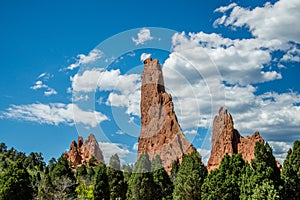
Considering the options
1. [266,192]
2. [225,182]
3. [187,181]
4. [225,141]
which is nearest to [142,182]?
[187,181]

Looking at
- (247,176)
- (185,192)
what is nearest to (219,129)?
(185,192)

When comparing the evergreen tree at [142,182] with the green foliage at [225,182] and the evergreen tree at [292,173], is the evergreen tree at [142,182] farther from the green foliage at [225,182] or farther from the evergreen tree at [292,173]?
the evergreen tree at [292,173]

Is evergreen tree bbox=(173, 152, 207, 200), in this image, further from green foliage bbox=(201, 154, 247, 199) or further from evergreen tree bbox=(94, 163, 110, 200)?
evergreen tree bbox=(94, 163, 110, 200)

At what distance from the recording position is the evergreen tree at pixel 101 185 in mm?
53809

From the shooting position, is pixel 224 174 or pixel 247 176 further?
pixel 224 174

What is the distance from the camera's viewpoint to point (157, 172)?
4956 centimetres

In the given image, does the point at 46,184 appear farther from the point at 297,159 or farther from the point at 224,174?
the point at 297,159

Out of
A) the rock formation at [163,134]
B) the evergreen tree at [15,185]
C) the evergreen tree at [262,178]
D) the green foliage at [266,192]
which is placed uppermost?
the rock formation at [163,134]

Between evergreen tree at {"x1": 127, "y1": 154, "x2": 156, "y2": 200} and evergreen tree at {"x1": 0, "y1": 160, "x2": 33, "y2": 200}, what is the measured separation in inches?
470

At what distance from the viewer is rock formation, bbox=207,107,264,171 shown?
358 feet

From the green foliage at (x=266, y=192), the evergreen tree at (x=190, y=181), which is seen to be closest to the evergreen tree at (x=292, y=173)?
the green foliage at (x=266, y=192)

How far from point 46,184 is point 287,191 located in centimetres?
2863

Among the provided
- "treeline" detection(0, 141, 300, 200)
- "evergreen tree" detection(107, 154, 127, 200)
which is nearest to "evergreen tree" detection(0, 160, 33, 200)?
"treeline" detection(0, 141, 300, 200)

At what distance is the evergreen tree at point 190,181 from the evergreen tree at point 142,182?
4.08 m
